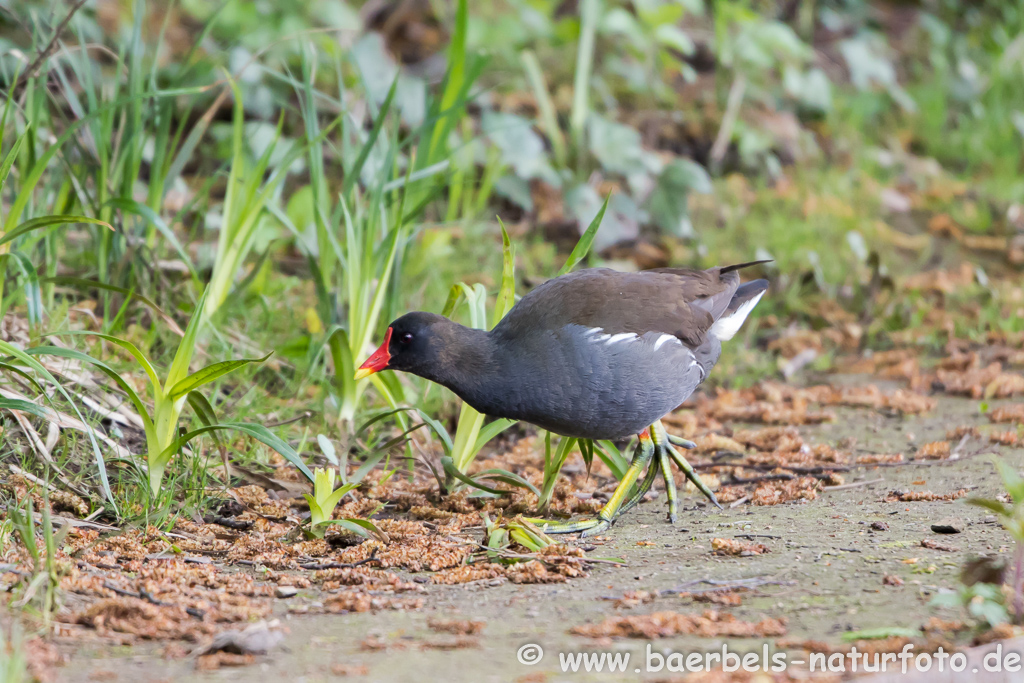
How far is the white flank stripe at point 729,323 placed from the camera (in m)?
3.73

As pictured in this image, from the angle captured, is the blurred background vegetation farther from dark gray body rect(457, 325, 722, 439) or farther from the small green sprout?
dark gray body rect(457, 325, 722, 439)

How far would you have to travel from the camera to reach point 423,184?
4516 millimetres

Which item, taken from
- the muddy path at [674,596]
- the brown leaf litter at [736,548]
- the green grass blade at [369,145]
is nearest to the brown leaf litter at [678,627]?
the muddy path at [674,596]

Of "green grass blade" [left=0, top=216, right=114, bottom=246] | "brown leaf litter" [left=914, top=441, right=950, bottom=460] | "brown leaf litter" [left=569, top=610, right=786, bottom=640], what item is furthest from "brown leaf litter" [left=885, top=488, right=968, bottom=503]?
"green grass blade" [left=0, top=216, right=114, bottom=246]

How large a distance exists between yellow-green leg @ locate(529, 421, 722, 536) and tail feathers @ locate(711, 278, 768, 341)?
1.60 ft

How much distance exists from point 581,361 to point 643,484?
60 cm

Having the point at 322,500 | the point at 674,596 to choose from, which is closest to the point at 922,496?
the point at 674,596

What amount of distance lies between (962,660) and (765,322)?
12.4ft

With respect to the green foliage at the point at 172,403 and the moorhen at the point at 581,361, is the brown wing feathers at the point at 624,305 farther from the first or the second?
the green foliage at the point at 172,403

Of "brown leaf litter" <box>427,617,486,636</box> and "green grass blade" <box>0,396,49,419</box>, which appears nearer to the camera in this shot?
"brown leaf litter" <box>427,617,486,636</box>

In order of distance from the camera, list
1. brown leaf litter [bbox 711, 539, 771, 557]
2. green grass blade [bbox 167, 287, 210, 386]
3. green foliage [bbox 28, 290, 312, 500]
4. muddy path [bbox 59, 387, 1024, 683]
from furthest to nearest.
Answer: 1. green grass blade [bbox 167, 287, 210, 386]
2. green foliage [bbox 28, 290, 312, 500]
3. brown leaf litter [bbox 711, 539, 771, 557]
4. muddy path [bbox 59, 387, 1024, 683]

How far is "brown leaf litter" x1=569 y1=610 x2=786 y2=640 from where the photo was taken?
6.86 feet

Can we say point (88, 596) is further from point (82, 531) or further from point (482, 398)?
point (482, 398)

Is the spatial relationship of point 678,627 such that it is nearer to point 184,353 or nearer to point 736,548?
point 736,548
